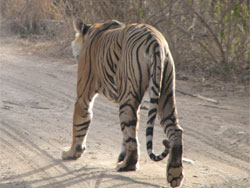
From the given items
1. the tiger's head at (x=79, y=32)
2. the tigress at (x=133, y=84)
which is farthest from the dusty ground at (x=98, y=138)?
the tiger's head at (x=79, y=32)

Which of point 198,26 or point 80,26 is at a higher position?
point 80,26

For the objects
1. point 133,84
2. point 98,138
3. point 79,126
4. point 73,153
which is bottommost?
point 98,138

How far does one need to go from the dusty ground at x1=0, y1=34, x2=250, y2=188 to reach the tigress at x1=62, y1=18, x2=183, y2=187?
1.34 feet

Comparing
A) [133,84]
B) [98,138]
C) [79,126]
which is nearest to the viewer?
[133,84]

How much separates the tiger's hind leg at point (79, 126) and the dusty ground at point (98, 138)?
11 cm

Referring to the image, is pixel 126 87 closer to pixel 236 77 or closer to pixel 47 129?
pixel 47 129

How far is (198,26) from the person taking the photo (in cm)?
1116

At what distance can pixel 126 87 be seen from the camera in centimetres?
464

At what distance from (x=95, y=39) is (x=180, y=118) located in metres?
2.80

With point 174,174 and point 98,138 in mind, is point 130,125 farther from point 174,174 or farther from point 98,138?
point 98,138

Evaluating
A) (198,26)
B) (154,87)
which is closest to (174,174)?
(154,87)

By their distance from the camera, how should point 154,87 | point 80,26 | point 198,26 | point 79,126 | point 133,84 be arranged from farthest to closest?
point 198,26
point 80,26
point 79,126
point 133,84
point 154,87

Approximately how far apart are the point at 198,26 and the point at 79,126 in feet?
20.8

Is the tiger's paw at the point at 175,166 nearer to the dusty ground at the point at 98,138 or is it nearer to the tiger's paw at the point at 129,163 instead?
the dusty ground at the point at 98,138
